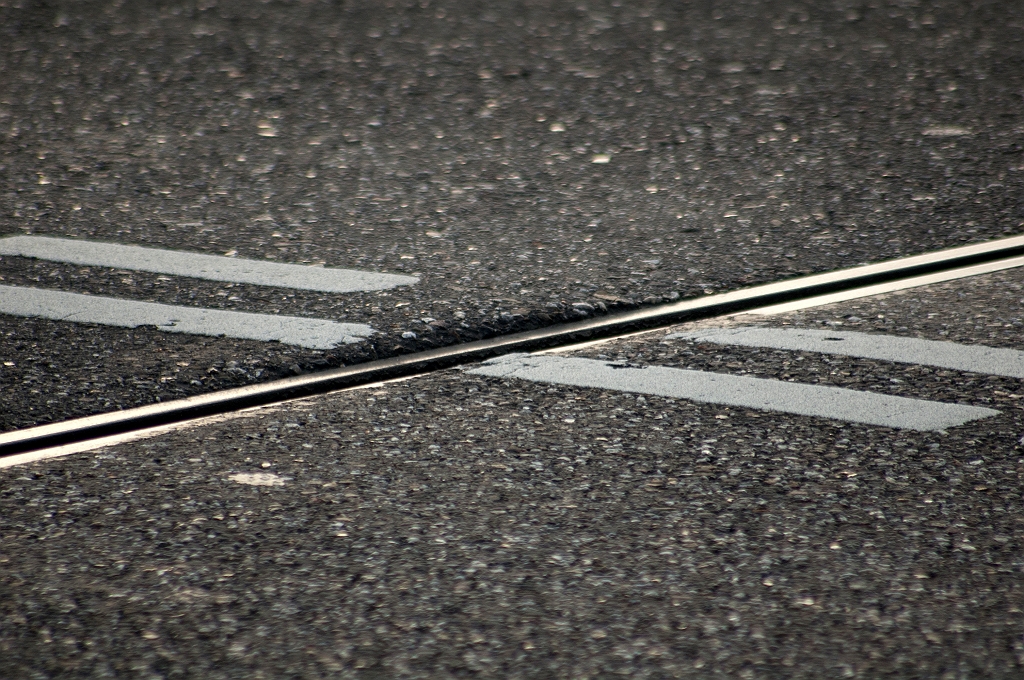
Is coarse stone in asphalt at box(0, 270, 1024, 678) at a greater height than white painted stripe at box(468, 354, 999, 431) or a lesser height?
greater

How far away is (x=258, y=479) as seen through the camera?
144 inches

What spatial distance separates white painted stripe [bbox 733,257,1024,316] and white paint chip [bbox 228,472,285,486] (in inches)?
77.9

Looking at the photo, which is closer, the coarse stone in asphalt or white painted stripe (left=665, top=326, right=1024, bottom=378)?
the coarse stone in asphalt

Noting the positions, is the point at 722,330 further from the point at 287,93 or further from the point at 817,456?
the point at 287,93

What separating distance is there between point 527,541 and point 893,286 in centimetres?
248

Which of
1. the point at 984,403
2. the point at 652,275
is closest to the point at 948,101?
the point at 652,275

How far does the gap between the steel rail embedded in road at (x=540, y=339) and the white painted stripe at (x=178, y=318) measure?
0.88 ft

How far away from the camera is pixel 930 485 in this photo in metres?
3.59

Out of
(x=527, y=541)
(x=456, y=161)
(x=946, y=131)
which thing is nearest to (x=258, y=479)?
(x=527, y=541)

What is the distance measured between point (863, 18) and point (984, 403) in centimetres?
733

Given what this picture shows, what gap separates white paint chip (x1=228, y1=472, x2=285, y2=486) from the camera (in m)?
3.62

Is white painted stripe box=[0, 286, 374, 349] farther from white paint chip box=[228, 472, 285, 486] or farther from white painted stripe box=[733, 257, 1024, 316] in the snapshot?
white painted stripe box=[733, 257, 1024, 316]

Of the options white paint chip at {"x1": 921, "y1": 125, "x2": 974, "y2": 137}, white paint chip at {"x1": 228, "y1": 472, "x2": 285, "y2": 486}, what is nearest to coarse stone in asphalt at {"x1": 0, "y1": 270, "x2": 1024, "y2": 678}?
white paint chip at {"x1": 228, "y1": 472, "x2": 285, "y2": 486}

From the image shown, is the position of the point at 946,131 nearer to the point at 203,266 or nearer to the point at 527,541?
the point at 203,266
